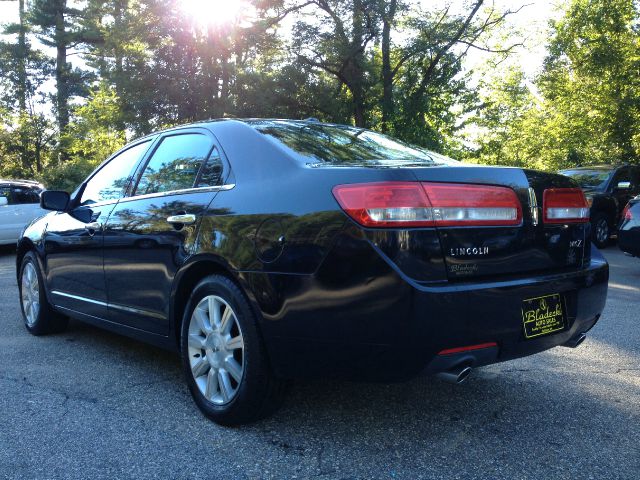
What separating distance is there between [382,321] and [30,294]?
12.7 feet

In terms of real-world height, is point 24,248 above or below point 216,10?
below

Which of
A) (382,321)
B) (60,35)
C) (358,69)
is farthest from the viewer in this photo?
(60,35)

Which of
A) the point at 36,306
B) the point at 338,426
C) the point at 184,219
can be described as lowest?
the point at 338,426

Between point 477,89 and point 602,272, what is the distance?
2274 centimetres

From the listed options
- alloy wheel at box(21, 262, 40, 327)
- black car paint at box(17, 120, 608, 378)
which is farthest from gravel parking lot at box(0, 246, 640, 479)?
alloy wheel at box(21, 262, 40, 327)

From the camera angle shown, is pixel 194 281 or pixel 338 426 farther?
pixel 194 281

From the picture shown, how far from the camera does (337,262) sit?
2.51 metres

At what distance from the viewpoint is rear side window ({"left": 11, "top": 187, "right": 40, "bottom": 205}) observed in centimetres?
1253

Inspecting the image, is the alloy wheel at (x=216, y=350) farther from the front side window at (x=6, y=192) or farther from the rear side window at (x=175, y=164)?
the front side window at (x=6, y=192)

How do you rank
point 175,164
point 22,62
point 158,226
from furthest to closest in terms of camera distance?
point 22,62, point 175,164, point 158,226

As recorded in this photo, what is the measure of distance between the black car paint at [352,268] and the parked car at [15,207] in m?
10.2

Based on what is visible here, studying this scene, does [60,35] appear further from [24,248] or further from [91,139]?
[24,248]

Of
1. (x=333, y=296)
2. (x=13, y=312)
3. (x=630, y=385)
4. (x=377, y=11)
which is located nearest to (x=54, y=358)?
(x=13, y=312)

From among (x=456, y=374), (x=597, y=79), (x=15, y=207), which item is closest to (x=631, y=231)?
(x=456, y=374)
